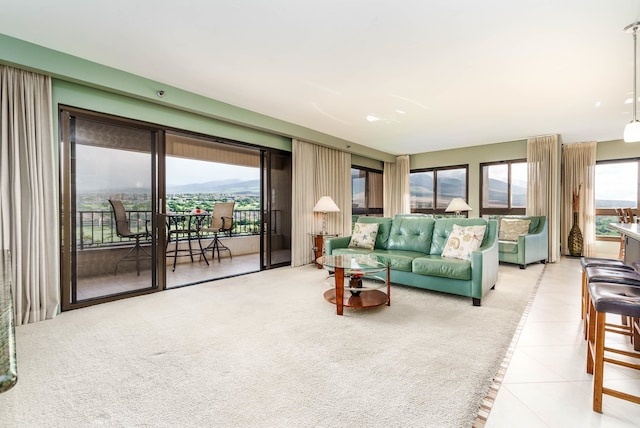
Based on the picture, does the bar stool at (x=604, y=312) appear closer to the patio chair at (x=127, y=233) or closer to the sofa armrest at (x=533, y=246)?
the sofa armrest at (x=533, y=246)

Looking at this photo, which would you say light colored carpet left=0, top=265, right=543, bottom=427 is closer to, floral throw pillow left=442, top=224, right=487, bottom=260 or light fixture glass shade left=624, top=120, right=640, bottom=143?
floral throw pillow left=442, top=224, right=487, bottom=260

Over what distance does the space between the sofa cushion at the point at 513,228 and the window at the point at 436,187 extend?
1570 mm

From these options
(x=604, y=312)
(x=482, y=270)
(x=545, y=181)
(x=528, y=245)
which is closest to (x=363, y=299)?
(x=482, y=270)

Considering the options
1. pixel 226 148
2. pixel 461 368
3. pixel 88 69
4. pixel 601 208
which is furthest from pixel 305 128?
pixel 601 208

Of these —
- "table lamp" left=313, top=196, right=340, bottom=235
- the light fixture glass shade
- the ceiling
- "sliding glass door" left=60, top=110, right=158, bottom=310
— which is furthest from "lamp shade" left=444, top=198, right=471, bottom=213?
"sliding glass door" left=60, top=110, right=158, bottom=310

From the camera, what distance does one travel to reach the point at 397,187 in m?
8.22

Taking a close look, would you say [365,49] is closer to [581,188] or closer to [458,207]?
[458,207]

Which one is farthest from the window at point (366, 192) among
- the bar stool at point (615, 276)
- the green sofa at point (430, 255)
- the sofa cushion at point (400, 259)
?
the bar stool at point (615, 276)

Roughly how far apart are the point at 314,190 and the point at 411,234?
2.19m

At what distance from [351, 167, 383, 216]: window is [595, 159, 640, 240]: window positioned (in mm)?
4681

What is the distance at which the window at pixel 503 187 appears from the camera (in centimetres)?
660

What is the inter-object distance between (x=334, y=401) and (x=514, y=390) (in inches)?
41.1

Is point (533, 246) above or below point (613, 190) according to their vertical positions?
below

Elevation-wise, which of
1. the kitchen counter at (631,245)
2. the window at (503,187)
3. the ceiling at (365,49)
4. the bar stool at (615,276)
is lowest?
Answer: the bar stool at (615,276)
